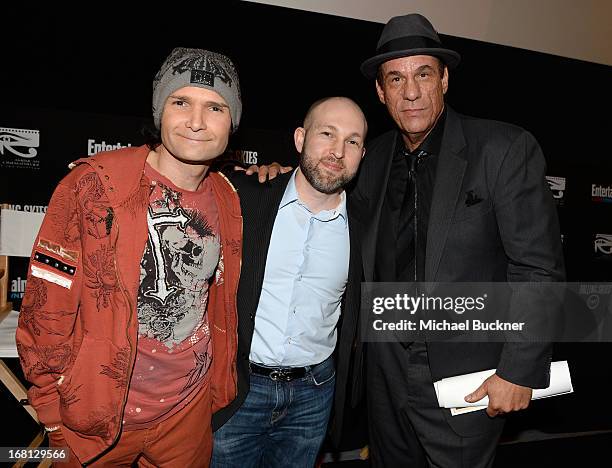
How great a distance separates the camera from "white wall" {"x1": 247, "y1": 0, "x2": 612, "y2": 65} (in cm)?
348

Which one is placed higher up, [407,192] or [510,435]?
[407,192]

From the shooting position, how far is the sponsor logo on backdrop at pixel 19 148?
2.94 m

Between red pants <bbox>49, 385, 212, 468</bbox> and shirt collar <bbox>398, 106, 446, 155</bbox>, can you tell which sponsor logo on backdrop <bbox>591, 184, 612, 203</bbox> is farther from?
red pants <bbox>49, 385, 212, 468</bbox>

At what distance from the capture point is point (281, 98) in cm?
340

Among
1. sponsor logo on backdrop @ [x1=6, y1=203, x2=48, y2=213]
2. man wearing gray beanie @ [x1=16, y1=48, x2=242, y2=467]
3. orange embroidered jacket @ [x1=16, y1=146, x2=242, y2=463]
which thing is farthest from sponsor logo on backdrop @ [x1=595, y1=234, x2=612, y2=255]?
sponsor logo on backdrop @ [x1=6, y1=203, x2=48, y2=213]

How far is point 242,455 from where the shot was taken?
1.83 metres

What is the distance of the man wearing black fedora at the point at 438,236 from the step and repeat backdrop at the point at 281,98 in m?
1.09

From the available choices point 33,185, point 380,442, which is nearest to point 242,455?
point 380,442

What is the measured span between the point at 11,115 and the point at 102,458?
2.44m

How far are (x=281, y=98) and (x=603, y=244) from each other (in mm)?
3470

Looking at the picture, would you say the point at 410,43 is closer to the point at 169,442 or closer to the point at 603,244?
the point at 169,442

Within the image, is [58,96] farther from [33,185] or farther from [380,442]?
[380,442]

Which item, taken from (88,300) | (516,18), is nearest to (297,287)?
(88,300)

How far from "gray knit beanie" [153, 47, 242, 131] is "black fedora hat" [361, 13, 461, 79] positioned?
649mm
